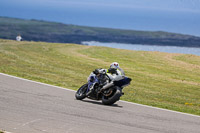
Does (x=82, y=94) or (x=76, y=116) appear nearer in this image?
(x=76, y=116)

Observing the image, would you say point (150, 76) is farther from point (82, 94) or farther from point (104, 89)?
point (104, 89)

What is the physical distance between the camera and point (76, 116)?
37.4 ft

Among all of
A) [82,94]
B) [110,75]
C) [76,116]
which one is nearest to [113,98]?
[110,75]

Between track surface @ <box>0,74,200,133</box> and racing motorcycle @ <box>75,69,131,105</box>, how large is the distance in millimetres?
243

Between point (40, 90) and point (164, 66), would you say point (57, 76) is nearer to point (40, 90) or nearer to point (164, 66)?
point (40, 90)

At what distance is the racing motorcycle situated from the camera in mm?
13492

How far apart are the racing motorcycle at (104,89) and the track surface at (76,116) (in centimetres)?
24

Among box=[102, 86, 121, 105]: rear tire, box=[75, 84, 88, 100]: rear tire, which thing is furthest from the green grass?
box=[102, 86, 121, 105]: rear tire

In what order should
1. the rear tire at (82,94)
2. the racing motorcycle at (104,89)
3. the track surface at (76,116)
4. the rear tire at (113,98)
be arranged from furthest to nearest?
the rear tire at (82,94) < the racing motorcycle at (104,89) < the rear tire at (113,98) < the track surface at (76,116)

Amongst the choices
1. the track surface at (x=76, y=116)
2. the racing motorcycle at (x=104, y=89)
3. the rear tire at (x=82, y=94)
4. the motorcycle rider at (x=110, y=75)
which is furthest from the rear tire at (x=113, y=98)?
the rear tire at (x=82, y=94)

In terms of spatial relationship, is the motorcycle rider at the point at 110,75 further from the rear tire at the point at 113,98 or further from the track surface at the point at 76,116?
the track surface at the point at 76,116

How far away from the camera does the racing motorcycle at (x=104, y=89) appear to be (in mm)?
13492

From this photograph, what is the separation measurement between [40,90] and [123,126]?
19.5ft

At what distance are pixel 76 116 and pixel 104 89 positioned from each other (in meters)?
2.47
